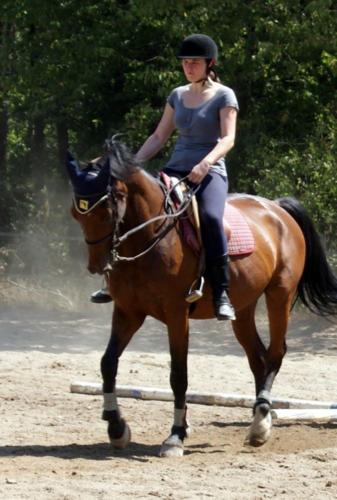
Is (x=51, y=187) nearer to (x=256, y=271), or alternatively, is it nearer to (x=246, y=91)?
(x=246, y=91)

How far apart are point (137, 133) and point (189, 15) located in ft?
7.40

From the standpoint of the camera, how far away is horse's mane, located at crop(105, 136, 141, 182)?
7016mm

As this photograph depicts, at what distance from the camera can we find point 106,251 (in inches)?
272

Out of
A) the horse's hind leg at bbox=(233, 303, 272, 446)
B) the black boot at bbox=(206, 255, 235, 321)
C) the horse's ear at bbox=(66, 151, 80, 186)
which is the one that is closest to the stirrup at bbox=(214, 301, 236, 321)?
the black boot at bbox=(206, 255, 235, 321)

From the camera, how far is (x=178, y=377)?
7.51 metres

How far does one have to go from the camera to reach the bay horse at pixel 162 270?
693 cm

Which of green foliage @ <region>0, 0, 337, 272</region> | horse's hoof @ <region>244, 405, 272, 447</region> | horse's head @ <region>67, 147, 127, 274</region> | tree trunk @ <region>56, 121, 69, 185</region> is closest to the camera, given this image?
horse's head @ <region>67, 147, 127, 274</region>

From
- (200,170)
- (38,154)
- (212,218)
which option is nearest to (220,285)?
(212,218)

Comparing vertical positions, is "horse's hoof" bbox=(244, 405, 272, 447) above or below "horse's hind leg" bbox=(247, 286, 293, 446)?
below

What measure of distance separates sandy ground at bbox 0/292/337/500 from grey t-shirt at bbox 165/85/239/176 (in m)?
1.99

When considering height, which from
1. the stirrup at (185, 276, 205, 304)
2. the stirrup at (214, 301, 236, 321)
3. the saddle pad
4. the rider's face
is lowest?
the stirrup at (214, 301, 236, 321)

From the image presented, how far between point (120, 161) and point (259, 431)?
2150 millimetres

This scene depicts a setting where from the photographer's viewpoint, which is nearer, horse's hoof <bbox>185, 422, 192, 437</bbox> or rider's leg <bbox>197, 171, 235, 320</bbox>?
rider's leg <bbox>197, 171, 235, 320</bbox>

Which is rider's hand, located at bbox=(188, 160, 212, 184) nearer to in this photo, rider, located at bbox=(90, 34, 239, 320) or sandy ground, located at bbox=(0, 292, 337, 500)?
rider, located at bbox=(90, 34, 239, 320)
